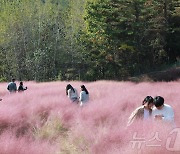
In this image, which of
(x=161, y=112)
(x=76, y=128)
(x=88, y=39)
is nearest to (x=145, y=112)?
(x=161, y=112)

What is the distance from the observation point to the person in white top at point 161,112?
645 cm

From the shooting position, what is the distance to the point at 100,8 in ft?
104

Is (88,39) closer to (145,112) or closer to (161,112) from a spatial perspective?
(145,112)

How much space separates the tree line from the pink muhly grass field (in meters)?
17.6

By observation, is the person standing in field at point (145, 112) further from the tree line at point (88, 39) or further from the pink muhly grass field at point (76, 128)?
the tree line at point (88, 39)

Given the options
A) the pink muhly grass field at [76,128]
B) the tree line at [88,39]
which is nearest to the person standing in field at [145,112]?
the pink muhly grass field at [76,128]

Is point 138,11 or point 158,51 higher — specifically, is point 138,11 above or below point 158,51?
above

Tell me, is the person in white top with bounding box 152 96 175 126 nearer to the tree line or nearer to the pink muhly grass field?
the pink muhly grass field

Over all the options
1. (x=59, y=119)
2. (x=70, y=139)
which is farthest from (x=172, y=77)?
(x=70, y=139)

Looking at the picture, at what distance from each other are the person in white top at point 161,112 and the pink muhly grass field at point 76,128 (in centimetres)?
27

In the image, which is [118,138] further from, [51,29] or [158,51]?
[51,29]

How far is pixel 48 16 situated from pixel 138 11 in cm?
1447

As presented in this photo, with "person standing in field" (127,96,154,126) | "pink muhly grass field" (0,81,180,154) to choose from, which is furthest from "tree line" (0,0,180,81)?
"person standing in field" (127,96,154,126)

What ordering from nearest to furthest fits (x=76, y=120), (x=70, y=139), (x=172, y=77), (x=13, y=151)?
(x=13, y=151) < (x=70, y=139) < (x=76, y=120) < (x=172, y=77)
